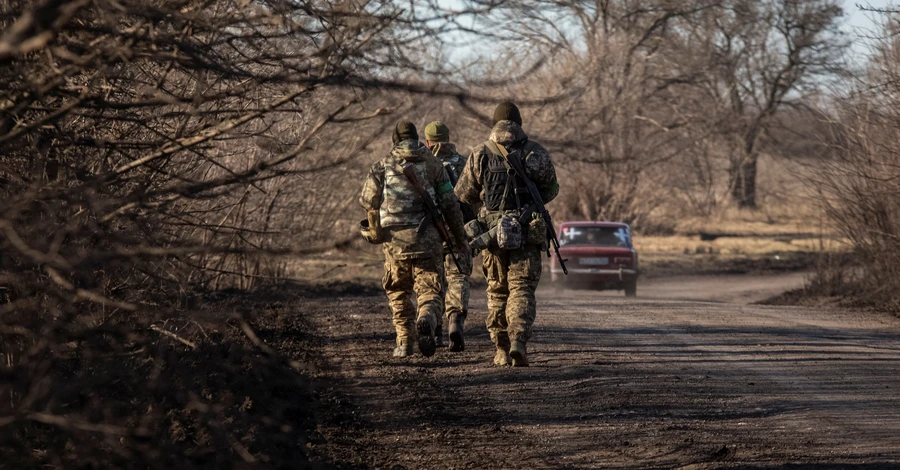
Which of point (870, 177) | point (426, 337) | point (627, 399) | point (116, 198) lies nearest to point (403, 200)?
point (426, 337)

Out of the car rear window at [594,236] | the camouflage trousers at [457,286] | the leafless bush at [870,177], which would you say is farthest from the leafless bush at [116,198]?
the car rear window at [594,236]

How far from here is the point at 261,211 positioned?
48.3ft

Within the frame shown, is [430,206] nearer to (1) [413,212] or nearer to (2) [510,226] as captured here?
(1) [413,212]

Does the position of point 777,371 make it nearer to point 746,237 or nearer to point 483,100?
point 483,100

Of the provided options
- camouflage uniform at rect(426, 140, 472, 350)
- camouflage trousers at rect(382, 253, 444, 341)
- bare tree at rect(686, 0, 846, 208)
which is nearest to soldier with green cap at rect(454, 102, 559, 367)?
camouflage trousers at rect(382, 253, 444, 341)

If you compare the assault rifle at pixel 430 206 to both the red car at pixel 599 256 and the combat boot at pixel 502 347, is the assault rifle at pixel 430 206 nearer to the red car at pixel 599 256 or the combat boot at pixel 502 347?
the combat boot at pixel 502 347

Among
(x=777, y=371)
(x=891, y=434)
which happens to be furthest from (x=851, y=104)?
(x=891, y=434)

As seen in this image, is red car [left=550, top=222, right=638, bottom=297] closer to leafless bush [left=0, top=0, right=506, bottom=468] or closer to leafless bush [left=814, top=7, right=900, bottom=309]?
leafless bush [left=814, top=7, right=900, bottom=309]

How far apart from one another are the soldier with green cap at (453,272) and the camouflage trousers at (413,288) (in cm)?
25

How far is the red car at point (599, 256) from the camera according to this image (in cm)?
1911

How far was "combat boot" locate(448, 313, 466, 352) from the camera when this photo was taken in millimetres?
9727

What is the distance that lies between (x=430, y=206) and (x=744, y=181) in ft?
120

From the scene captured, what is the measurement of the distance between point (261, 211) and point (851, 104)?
7.81m

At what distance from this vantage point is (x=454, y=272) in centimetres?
1050
